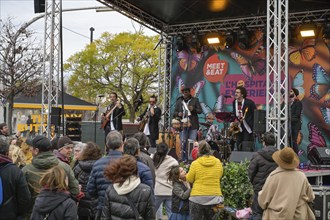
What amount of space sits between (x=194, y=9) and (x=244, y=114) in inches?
187

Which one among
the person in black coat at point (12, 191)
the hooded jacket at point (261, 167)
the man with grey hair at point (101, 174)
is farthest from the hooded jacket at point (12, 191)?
the hooded jacket at point (261, 167)

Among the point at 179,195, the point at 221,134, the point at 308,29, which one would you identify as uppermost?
the point at 308,29

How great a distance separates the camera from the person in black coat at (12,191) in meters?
4.77

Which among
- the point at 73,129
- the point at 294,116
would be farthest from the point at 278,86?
the point at 73,129

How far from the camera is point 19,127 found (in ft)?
97.8

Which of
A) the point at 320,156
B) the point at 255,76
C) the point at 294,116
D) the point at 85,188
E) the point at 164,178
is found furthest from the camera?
the point at 255,76

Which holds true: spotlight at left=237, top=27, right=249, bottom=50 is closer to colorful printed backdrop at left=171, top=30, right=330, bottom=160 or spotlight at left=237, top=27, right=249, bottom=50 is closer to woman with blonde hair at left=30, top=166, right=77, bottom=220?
colorful printed backdrop at left=171, top=30, right=330, bottom=160

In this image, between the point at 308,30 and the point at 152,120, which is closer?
the point at 152,120

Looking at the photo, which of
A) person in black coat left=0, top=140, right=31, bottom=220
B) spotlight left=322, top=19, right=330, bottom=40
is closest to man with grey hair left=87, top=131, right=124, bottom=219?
person in black coat left=0, top=140, right=31, bottom=220

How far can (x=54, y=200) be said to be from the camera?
429 cm

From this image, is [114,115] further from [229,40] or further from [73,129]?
[229,40]

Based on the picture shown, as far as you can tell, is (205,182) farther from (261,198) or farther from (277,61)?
(277,61)

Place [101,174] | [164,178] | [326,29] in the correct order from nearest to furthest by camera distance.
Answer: [101,174] < [164,178] < [326,29]

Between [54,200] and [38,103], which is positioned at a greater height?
[38,103]
